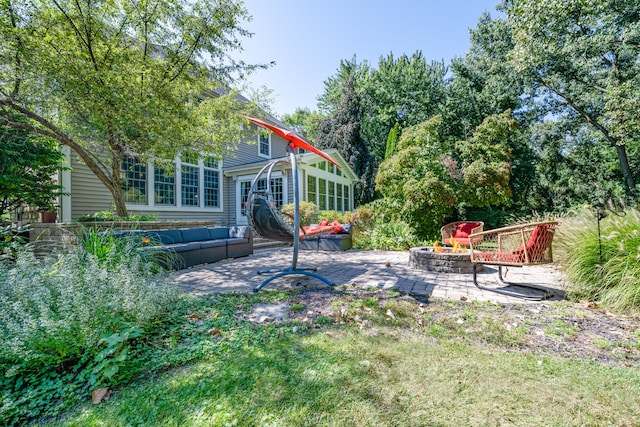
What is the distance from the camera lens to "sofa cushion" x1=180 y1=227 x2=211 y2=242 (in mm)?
6907

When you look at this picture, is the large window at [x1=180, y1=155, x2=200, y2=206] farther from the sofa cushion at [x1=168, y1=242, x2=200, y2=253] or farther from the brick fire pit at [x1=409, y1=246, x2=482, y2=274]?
the brick fire pit at [x1=409, y1=246, x2=482, y2=274]

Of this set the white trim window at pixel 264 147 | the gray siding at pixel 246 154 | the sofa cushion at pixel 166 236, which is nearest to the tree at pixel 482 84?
the gray siding at pixel 246 154

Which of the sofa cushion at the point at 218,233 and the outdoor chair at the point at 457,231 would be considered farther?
the sofa cushion at the point at 218,233

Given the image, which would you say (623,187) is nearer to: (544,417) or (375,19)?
(375,19)

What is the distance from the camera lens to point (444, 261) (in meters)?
5.35

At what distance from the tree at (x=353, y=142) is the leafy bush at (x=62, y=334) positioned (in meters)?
18.3

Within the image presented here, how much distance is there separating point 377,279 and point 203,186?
9.94m

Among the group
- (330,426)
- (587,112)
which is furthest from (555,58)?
(330,426)

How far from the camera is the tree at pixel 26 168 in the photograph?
664 centimetres

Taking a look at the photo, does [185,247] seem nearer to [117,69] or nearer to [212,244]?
[212,244]

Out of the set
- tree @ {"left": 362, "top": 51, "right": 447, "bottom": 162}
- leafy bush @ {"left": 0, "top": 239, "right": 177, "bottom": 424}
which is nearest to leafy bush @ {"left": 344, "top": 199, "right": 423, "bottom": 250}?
leafy bush @ {"left": 0, "top": 239, "right": 177, "bottom": 424}

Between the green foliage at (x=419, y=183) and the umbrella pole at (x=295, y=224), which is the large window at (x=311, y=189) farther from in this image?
the umbrella pole at (x=295, y=224)

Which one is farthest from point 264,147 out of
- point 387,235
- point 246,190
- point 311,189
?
point 387,235

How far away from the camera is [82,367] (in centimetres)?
214
